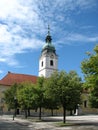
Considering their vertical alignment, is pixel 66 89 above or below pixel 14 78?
below

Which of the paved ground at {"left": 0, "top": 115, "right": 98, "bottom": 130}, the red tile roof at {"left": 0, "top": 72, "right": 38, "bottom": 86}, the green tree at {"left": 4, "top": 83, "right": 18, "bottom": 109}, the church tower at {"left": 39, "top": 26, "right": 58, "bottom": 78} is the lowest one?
the paved ground at {"left": 0, "top": 115, "right": 98, "bottom": 130}

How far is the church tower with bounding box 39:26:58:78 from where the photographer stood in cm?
10938

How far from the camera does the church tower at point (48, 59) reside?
10938 centimetres

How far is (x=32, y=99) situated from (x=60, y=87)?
1044cm

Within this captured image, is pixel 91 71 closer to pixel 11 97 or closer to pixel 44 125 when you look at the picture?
pixel 44 125

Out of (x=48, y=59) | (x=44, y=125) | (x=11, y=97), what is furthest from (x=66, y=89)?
Answer: (x=48, y=59)

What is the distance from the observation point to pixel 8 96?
65.8m

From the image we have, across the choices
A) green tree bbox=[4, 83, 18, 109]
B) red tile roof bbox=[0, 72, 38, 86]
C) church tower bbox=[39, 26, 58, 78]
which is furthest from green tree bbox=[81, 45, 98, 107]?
church tower bbox=[39, 26, 58, 78]

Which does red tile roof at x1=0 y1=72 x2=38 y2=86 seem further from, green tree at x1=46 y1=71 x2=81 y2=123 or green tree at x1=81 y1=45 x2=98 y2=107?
green tree at x1=81 y1=45 x2=98 y2=107

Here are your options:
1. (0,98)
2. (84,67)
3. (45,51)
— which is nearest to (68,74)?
(84,67)

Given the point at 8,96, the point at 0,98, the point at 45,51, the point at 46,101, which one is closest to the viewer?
the point at 46,101

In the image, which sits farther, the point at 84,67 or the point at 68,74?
the point at 68,74

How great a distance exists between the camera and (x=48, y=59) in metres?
110

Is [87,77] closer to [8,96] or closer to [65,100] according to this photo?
[65,100]
